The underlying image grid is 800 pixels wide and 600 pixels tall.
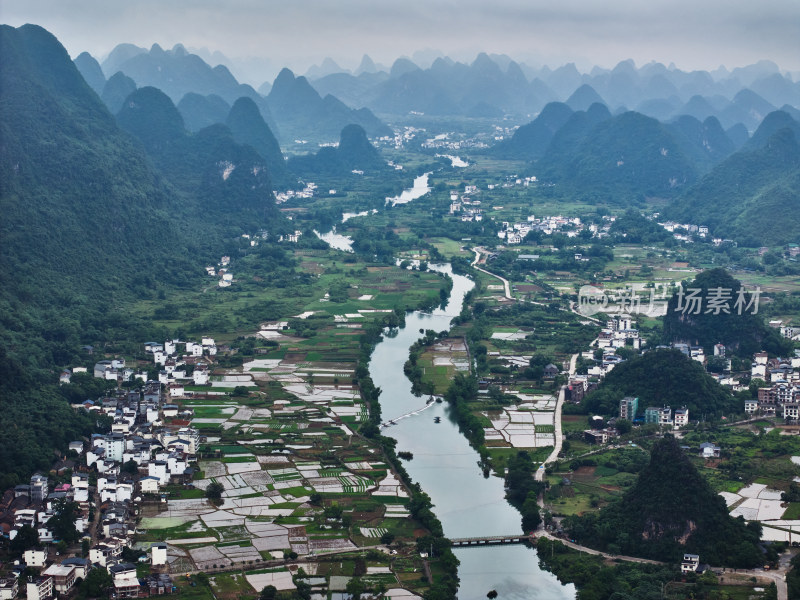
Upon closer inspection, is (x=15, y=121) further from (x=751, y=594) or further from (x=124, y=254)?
(x=751, y=594)


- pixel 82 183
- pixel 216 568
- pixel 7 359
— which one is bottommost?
pixel 216 568

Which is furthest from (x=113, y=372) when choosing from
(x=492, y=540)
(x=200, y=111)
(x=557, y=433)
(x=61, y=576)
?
(x=200, y=111)

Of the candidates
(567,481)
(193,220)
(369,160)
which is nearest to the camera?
(567,481)

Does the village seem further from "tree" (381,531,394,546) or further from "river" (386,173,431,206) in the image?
"river" (386,173,431,206)

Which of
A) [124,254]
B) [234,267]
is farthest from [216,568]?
[234,267]

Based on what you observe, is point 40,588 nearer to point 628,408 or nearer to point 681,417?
point 628,408

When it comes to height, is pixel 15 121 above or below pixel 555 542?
above

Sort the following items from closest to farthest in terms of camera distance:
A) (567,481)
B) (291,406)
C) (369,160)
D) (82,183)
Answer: (567,481), (291,406), (82,183), (369,160)
